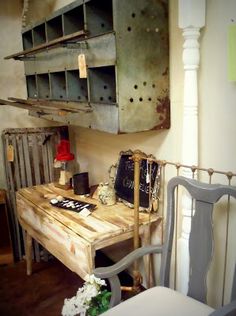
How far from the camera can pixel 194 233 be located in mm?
1415

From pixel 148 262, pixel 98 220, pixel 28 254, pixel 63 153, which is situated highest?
pixel 63 153

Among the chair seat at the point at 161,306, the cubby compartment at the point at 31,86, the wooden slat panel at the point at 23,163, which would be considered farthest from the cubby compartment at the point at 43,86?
the chair seat at the point at 161,306

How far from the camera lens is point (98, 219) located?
1785mm

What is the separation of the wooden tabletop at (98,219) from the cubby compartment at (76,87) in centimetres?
69

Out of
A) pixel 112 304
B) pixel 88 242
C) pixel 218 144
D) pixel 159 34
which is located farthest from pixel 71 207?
pixel 159 34

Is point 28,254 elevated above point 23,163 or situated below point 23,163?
below

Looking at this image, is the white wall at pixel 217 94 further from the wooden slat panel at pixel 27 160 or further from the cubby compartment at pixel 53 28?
the wooden slat panel at pixel 27 160

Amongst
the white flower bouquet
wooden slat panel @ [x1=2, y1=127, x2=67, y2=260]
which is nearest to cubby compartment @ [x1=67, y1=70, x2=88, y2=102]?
wooden slat panel @ [x1=2, y1=127, x2=67, y2=260]

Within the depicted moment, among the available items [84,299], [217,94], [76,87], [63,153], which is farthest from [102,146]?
[84,299]

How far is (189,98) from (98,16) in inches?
27.6

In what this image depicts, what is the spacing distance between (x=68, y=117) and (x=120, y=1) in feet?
2.57

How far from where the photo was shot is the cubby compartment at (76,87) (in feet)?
6.32

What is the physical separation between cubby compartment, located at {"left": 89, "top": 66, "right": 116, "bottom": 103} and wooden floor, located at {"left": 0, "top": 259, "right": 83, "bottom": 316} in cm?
141

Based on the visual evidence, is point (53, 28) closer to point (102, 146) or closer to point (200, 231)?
point (102, 146)
